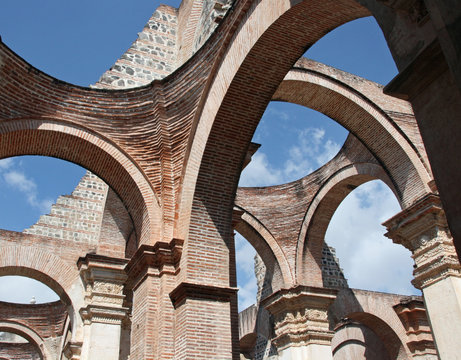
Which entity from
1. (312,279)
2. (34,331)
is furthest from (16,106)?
(34,331)

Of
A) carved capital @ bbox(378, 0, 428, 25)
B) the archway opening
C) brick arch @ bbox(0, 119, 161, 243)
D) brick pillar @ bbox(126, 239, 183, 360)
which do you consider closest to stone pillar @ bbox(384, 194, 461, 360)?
brick pillar @ bbox(126, 239, 183, 360)

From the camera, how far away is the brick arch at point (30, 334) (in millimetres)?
14375

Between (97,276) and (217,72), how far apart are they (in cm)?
419

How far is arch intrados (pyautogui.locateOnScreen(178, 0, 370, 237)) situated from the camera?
5312mm

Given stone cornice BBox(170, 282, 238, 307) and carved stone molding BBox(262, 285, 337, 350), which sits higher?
carved stone molding BBox(262, 285, 337, 350)

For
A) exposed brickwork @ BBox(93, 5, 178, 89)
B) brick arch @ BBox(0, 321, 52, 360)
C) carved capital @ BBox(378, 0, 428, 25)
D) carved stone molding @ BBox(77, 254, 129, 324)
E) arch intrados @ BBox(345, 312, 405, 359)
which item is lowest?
carved capital @ BBox(378, 0, 428, 25)

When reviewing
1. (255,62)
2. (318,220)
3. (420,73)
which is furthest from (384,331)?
(420,73)

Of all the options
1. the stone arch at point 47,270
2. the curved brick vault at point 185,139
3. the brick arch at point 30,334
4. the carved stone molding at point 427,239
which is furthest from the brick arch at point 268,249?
the brick arch at point 30,334

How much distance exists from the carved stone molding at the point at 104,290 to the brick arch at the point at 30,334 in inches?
270

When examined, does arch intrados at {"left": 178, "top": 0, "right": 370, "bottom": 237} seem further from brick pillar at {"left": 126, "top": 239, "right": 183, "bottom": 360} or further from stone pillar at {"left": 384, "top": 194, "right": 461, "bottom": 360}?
stone pillar at {"left": 384, "top": 194, "right": 461, "bottom": 360}

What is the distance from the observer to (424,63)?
246 cm

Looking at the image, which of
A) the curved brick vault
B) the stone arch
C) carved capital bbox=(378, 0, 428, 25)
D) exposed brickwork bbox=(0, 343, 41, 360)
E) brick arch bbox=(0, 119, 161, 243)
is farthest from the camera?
exposed brickwork bbox=(0, 343, 41, 360)

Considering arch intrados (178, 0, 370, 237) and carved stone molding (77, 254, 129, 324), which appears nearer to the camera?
arch intrados (178, 0, 370, 237)

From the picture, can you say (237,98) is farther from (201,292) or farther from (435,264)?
(435,264)
